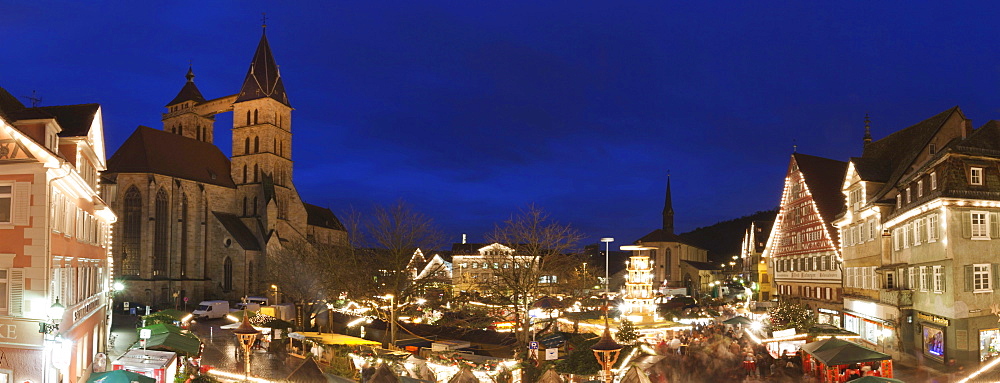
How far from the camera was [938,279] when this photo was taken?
25766 millimetres

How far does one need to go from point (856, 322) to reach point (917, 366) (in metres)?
9.42

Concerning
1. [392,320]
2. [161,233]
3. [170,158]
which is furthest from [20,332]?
[170,158]

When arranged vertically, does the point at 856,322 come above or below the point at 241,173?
below

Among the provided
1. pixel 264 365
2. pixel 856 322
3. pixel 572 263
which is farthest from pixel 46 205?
pixel 856 322

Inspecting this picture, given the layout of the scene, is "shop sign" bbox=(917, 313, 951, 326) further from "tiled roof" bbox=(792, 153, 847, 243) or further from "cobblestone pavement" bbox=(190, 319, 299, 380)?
"cobblestone pavement" bbox=(190, 319, 299, 380)

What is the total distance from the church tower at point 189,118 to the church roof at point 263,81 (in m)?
9.37

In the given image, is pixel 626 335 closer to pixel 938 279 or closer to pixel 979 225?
pixel 938 279

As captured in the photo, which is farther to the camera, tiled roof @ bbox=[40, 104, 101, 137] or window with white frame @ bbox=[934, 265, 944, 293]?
window with white frame @ bbox=[934, 265, 944, 293]

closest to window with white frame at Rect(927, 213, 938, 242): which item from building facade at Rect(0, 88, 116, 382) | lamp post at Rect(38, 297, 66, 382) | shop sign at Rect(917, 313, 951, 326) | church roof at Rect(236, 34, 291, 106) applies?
shop sign at Rect(917, 313, 951, 326)

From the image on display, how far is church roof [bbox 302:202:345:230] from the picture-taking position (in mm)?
95250

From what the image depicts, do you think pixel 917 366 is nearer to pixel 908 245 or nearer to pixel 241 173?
pixel 908 245

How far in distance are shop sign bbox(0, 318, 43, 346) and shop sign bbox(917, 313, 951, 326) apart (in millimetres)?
26135

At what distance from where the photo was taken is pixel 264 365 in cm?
3025

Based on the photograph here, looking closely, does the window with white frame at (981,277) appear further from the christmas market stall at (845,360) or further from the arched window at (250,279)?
the arched window at (250,279)
